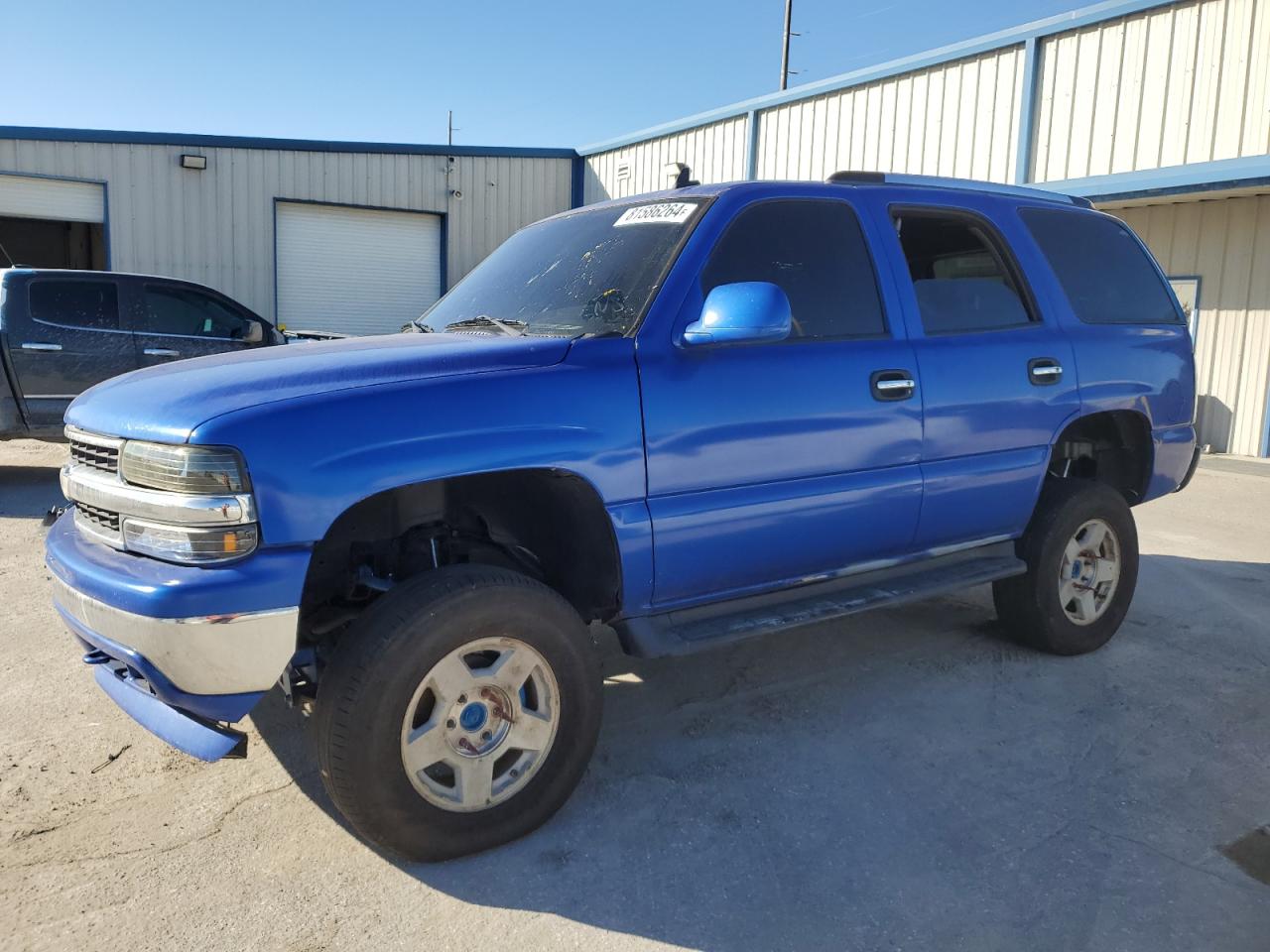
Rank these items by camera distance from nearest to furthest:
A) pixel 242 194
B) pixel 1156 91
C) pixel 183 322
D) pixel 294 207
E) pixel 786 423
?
1. pixel 786 423
2. pixel 183 322
3. pixel 1156 91
4. pixel 242 194
5. pixel 294 207

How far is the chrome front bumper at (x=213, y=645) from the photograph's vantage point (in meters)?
2.46

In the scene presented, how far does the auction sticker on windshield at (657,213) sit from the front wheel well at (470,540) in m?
1.14

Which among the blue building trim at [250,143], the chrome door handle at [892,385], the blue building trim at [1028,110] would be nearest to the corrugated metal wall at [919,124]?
the blue building trim at [1028,110]

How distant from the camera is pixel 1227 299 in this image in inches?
450

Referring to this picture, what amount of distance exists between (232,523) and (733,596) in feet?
5.68

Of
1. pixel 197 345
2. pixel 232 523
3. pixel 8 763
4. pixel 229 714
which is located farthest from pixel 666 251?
pixel 197 345

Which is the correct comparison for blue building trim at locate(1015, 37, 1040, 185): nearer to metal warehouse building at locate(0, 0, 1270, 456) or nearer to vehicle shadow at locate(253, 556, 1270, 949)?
metal warehouse building at locate(0, 0, 1270, 456)

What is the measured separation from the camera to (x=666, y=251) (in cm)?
340

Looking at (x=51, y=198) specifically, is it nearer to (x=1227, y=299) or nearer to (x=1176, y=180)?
(x=1176, y=180)

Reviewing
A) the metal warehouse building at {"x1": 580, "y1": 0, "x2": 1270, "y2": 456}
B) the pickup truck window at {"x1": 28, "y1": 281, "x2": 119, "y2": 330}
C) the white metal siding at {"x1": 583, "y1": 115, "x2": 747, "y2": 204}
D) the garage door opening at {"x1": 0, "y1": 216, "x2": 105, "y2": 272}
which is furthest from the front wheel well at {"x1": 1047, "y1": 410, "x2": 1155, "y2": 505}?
the garage door opening at {"x1": 0, "y1": 216, "x2": 105, "y2": 272}

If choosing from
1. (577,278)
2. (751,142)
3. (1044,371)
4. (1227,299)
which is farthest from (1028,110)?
(577,278)

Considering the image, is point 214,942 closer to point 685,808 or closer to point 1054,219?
point 685,808

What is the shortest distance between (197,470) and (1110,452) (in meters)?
4.44

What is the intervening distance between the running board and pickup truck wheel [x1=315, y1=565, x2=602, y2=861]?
0.30 m
